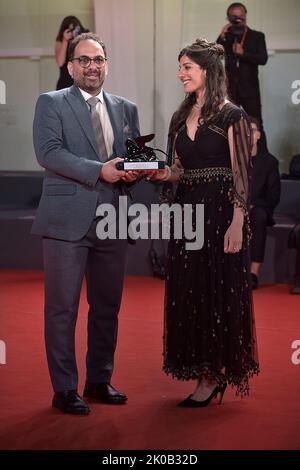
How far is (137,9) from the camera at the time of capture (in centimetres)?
933

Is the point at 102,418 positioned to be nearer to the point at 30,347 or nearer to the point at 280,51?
the point at 30,347

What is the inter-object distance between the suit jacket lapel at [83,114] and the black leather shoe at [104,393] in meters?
0.98

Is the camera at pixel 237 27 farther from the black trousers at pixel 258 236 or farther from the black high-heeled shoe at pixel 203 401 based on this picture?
the black high-heeled shoe at pixel 203 401

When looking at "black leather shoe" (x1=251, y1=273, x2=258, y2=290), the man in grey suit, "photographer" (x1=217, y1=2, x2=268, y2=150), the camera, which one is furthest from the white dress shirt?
the camera

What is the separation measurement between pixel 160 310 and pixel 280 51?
3.86 m

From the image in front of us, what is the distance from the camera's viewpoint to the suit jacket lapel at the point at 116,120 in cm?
398

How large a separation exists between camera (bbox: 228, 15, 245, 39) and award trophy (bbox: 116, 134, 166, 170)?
424 cm

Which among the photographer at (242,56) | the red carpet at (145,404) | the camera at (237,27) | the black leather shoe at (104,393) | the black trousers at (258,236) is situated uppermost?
the camera at (237,27)

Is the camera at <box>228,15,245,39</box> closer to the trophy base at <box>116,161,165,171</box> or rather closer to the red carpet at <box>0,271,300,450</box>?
the red carpet at <box>0,271,300,450</box>

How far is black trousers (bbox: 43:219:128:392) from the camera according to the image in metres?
3.85

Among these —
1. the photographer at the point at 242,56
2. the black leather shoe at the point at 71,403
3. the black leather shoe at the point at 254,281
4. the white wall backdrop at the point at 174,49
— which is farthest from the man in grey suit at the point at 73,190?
the white wall backdrop at the point at 174,49

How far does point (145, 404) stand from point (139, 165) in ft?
3.39

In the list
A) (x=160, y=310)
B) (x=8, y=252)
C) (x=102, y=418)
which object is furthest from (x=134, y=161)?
(x=8, y=252)

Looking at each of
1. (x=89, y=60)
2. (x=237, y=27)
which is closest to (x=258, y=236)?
(x=237, y=27)
